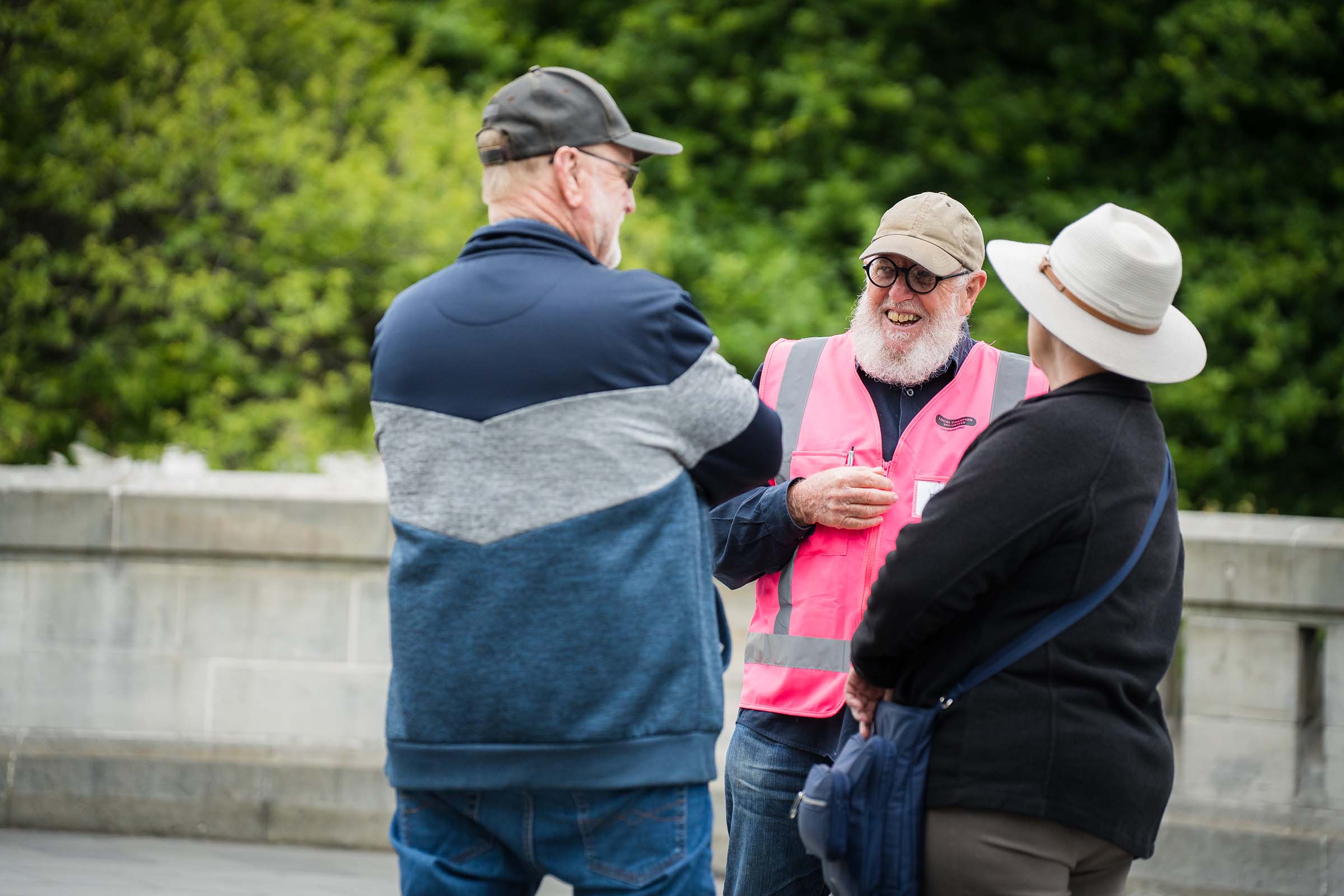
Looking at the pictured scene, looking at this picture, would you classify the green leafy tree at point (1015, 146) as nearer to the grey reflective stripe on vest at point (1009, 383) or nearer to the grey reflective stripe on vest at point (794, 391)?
the grey reflective stripe on vest at point (794, 391)

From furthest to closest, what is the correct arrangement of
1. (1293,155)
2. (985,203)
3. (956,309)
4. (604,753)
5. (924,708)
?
(985,203), (1293,155), (956,309), (924,708), (604,753)

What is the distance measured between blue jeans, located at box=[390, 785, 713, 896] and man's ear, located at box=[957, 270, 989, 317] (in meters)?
1.36

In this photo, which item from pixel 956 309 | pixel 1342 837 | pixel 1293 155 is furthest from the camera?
pixel 1293 155

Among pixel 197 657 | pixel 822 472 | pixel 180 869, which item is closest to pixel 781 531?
pixel 822 472

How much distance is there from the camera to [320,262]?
28.7 feet

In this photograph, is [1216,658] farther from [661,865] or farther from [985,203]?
[985,203]

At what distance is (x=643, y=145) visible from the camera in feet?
6.94

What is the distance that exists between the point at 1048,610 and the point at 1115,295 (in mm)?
553

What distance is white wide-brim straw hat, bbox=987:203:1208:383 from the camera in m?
2.15

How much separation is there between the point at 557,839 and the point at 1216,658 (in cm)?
302

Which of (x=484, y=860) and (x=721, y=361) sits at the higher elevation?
(x=721, y=361)

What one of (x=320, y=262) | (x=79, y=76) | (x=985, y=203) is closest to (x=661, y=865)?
(x=320, y=262)

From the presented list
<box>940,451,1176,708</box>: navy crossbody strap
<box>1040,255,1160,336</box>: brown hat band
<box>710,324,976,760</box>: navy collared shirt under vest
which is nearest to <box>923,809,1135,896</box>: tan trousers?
<box>940,451,1176,708</box>: navy crossbody strap

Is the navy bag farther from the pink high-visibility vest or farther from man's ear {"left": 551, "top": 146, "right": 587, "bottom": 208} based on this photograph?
man's ear {"left": 551, "top": 146, "right": 587, "bottom": 208}
